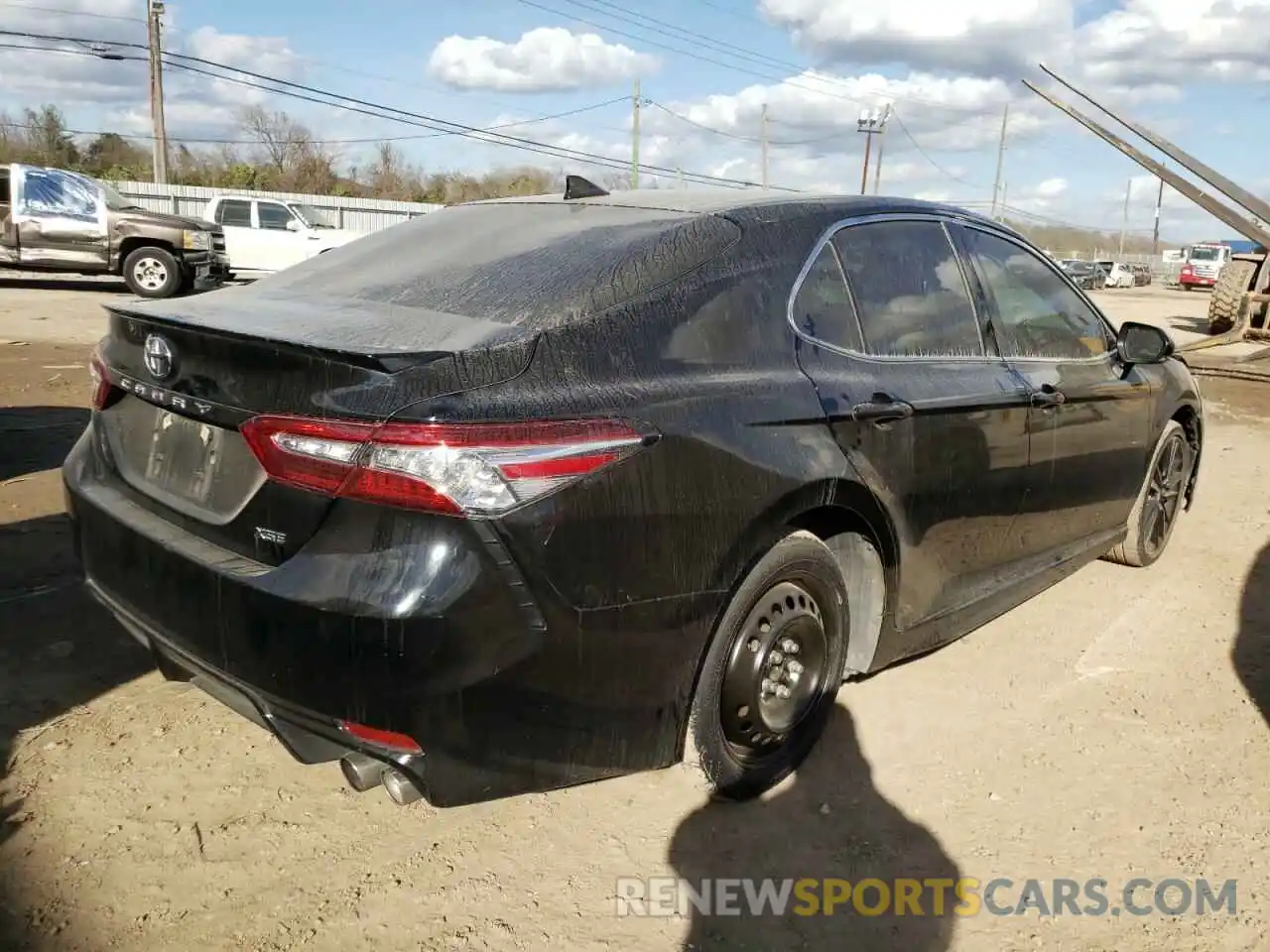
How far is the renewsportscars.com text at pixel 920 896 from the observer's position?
2422 mm

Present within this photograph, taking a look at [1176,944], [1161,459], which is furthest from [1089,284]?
[1176,944]

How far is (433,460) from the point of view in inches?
77.4

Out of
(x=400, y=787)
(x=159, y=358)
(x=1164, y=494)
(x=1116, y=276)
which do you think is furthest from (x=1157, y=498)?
(x=1116, y=276)

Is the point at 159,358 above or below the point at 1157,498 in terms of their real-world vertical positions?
above

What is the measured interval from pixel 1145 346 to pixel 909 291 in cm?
161

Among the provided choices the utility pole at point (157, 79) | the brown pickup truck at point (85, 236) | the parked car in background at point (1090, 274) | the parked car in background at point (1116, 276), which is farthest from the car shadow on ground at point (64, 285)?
the parked car in background at point (1116, 276)

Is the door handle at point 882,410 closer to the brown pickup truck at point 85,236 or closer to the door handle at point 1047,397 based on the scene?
the door handle at point 1047,397

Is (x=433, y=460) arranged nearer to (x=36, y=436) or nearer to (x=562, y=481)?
(x=562, y=481)

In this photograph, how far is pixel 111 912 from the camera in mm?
2258

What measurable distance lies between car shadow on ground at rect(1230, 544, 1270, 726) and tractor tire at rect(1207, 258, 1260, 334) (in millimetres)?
12816

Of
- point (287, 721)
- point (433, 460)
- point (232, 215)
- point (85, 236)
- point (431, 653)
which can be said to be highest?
point (232, 215)

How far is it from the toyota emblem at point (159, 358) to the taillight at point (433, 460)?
1.45 feet

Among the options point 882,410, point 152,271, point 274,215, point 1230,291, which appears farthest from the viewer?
point 274,215

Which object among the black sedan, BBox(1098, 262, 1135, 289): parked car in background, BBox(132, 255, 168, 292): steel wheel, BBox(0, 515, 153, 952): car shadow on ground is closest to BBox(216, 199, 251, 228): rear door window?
BBox(132, 255, 168, 292): steel wheel
